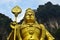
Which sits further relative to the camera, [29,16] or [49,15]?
[49,15]

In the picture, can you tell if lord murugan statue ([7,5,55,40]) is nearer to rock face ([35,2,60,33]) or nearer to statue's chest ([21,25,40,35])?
statue's chest ([21,25,40,35])

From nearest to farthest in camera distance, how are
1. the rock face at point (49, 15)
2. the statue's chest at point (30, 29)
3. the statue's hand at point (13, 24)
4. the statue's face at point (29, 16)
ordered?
the statue's hand at point (13, 24)
the statue's chest at point (30, 29)
the statue's face at point (29, 16)
the rock face at point (49, 15)

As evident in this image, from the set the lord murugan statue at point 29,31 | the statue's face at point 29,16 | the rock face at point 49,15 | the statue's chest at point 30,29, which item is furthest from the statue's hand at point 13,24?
the rock face at point 49,15

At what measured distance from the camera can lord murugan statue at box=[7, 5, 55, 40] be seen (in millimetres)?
10664

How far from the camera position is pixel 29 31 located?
424 inches

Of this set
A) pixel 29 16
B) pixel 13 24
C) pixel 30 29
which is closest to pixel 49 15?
pixel 29 16

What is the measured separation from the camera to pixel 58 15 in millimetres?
70750

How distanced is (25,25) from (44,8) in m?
62.3

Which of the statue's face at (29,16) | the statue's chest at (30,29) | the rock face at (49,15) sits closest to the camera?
the statue's chest at (30,29)

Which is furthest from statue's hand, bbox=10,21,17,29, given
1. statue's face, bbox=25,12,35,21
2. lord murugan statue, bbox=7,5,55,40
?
statue's face, bbox=25,12,35,21

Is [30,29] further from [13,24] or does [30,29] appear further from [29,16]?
[13,24]

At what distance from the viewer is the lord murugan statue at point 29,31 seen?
10.7 metres

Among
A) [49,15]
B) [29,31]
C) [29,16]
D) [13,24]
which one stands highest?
[29,16]

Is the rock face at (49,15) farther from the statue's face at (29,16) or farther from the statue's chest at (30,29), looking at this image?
the statue's chest at (30,29)
